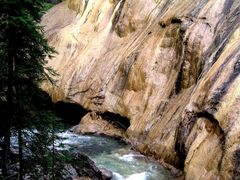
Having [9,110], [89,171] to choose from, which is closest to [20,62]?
[9,110]

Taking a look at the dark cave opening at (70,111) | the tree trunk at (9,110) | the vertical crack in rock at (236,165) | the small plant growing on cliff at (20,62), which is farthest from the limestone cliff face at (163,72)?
the tree trunk at (9,110)

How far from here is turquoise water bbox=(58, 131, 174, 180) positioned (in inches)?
602

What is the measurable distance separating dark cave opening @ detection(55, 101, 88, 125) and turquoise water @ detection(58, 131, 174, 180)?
2.47m

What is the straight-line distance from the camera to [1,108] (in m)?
12.5

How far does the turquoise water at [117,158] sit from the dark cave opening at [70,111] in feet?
8.11

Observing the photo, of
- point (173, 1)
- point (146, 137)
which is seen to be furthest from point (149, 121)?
point (173, 1)

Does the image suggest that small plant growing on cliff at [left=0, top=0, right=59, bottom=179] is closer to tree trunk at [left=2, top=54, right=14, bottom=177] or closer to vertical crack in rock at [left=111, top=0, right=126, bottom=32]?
tree trunk at [left=2, top=54, right=14, bottom=177]

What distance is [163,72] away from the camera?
2044cm

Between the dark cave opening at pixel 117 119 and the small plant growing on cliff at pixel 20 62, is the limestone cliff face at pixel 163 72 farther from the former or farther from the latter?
the small plant growing on cliff at pixel 20 62

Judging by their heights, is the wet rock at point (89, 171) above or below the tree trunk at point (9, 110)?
below

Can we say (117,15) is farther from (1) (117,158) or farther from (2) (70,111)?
(1) (117,158)

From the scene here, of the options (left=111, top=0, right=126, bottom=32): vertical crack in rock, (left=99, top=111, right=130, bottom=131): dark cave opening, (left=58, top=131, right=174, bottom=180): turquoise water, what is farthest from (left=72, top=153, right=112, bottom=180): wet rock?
(left=111, top=0, right=126, bottom=32): vertical crack in rock

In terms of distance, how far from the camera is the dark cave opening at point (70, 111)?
24078mm

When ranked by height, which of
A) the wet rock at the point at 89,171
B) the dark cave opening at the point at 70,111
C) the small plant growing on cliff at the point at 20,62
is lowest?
the dark cave opening at the point at 70,111
